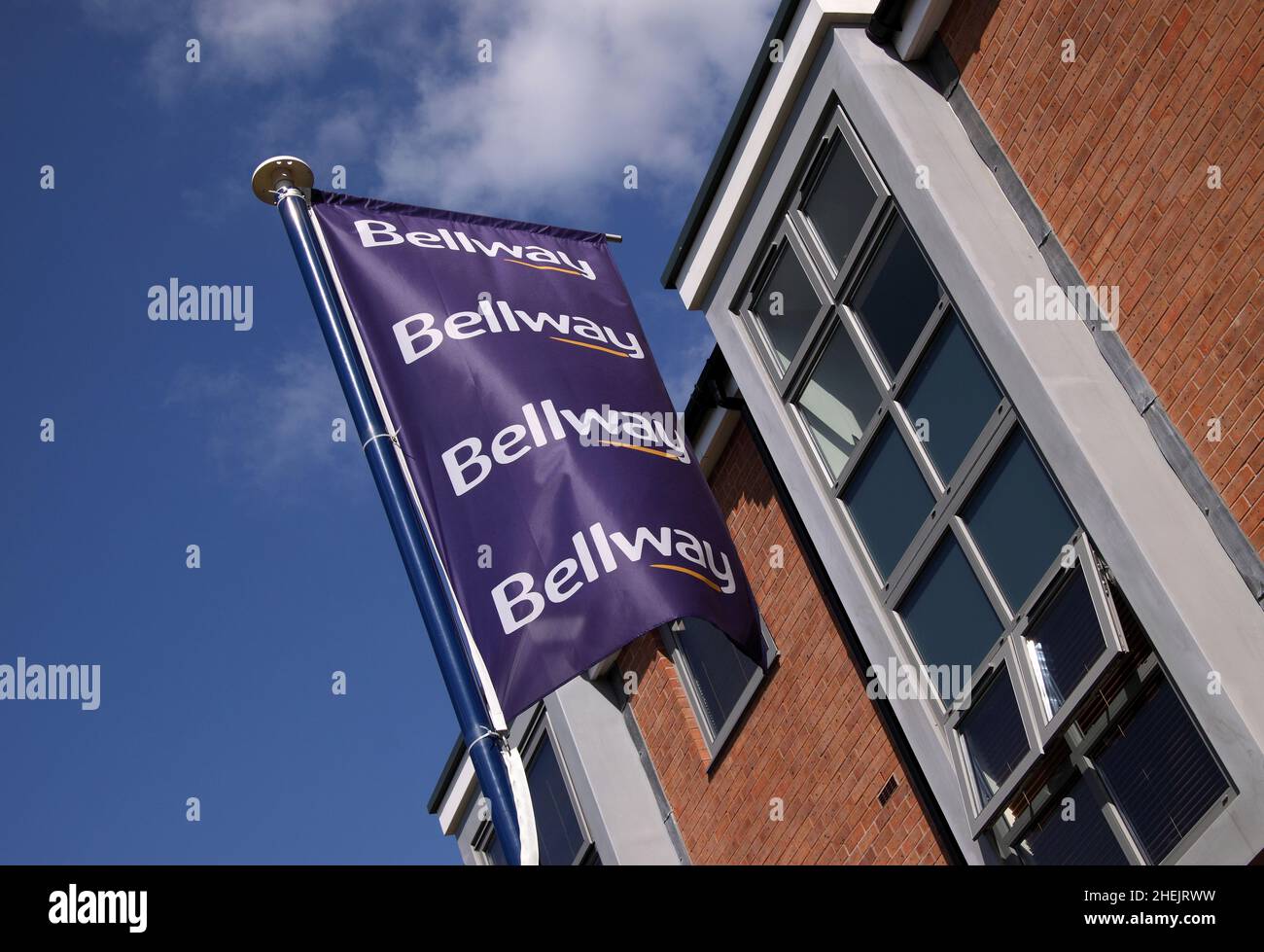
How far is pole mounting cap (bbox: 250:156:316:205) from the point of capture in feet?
27.0

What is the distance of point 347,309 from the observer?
7895mm

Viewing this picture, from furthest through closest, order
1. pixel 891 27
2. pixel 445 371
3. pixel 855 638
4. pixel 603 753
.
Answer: pixel 603 753
pixel 855 638
pixel 891 27
pixel 445 371

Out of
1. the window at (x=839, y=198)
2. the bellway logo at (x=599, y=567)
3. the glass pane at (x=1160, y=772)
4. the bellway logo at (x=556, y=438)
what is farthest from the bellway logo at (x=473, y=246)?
the glass pane at (x=1160, y=772)

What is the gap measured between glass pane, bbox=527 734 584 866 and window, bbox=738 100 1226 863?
556 cm

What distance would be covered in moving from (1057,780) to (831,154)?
4331 millimetres

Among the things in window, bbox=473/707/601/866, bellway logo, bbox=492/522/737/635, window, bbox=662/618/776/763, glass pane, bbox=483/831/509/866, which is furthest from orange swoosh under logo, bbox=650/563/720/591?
glass pane, bbox=483/831/509/866

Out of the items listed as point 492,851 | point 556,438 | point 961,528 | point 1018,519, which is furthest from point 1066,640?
point 492,851

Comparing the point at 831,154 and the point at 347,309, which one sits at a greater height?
the point at 831,154

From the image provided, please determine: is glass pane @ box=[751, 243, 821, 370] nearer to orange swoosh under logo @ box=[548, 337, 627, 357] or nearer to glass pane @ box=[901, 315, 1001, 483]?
glass pane @ box=[901, 315, 1001, 483]

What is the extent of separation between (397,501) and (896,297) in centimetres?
366

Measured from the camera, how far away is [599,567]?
6.99 meters
